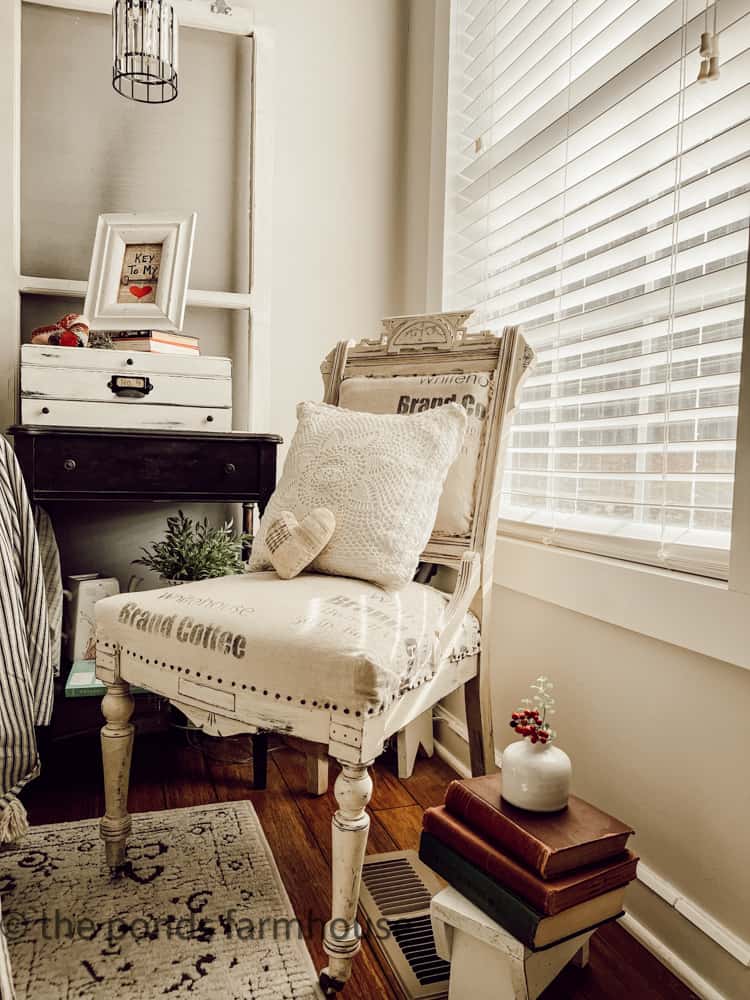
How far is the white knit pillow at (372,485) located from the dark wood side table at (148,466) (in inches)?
13.8

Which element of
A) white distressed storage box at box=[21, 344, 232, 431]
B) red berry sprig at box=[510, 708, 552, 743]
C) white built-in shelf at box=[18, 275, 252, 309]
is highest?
white built-in shelf at box=[18, 275, 252, 309]

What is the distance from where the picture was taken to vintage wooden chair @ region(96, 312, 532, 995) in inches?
43.9

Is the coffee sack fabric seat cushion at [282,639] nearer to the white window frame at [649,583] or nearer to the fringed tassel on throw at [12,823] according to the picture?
the white window frame at [649,583]

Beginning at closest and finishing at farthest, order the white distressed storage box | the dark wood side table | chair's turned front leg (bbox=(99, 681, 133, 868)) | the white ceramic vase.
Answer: the white ceramic vase → chair's turned front leg (bbox=(99, 681, 133, 868)) → the dark wood side table → the white distressed storage box

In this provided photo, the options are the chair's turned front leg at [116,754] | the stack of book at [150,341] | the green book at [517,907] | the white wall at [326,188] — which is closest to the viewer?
the green book at [517,907]

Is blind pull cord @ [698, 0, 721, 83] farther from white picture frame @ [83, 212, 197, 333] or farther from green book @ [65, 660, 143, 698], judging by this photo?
green book @ [65, 660, 143, 698]

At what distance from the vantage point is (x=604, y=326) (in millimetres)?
1529

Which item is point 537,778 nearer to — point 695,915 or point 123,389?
point 695,915

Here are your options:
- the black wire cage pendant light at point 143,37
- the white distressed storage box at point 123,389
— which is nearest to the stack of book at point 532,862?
the white distressed storage box at point 123,389

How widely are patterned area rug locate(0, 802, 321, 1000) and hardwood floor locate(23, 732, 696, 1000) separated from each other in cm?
6

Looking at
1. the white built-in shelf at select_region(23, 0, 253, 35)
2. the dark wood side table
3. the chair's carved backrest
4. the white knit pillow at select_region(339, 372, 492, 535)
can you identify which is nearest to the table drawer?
the dark wood side table

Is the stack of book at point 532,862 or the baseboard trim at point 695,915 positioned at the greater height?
the stack of book at point 532,862

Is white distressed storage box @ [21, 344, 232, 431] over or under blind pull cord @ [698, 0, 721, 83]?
under

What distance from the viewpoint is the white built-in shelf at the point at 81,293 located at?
81.7 inches
